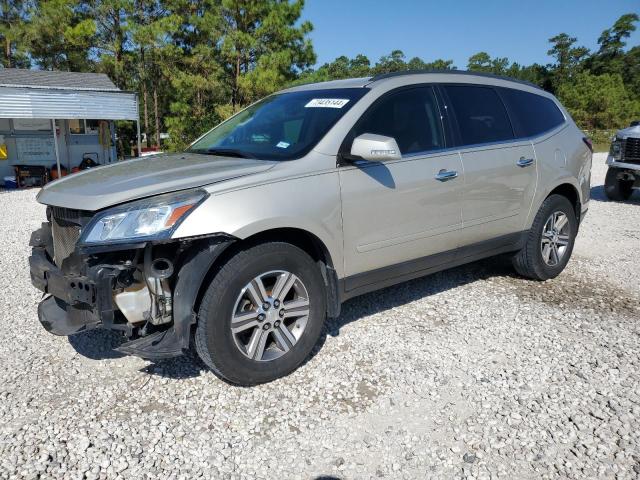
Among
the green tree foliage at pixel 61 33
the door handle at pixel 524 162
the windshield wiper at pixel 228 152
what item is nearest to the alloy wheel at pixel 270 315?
the windshield wiper at pixel 228 152

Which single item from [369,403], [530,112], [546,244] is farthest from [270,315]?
[530,112]

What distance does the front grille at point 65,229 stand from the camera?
2955 mm

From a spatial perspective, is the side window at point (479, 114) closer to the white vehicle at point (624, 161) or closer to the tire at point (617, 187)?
the white vehicle at point (624, 161)

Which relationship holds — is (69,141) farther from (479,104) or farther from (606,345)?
(606,345)

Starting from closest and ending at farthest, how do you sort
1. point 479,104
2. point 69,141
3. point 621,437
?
point 621,437
point 479,104
point 69,141

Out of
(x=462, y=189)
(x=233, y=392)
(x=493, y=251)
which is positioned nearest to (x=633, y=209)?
(x=493, y=251)

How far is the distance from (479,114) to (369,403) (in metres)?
2.65

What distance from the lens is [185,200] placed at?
277 centimetres

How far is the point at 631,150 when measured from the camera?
32.2 ft

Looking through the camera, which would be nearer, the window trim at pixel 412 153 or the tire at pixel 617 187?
the window trim at pixel 412 153

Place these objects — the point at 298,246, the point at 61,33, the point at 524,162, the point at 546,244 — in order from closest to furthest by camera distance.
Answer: the point at 298,246, the point at 524,162, the point at 546,244, the point at 61,33

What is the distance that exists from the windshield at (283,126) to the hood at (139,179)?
223mm

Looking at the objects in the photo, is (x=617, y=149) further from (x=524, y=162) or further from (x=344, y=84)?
(x=344, y=84)

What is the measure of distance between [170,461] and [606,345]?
10.2ft
